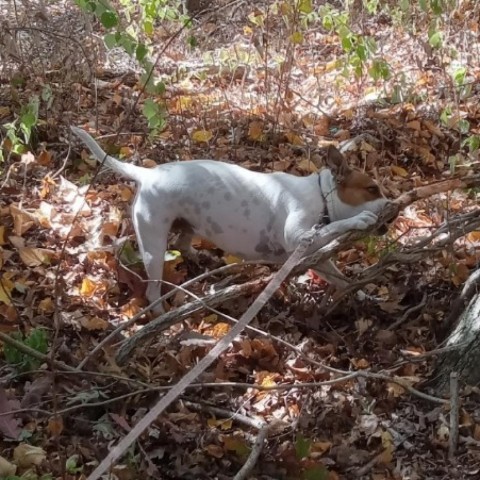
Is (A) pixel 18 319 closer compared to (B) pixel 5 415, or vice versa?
(B) pixel 5 415

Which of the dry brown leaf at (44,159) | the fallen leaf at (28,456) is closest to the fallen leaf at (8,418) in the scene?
the fallen leaf at (28,456)

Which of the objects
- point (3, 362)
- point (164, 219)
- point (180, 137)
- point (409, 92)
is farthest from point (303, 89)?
point (3, 362)

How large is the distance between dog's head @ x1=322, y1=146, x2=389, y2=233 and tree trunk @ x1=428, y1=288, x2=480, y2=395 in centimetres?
73

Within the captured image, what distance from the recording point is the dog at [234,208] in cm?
424

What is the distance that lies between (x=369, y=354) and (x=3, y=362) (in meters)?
1.85

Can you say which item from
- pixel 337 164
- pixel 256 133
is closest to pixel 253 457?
pixel 337 164

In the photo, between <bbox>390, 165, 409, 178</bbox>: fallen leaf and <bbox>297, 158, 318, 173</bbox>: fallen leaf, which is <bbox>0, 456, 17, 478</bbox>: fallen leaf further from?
<bbox>390, 165, 409, 178</bbox>: fallen leaf

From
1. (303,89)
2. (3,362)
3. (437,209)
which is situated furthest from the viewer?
(303,89)

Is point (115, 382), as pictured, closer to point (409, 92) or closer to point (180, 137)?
point (180, 137)

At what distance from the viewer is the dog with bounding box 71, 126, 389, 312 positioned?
4242 mm

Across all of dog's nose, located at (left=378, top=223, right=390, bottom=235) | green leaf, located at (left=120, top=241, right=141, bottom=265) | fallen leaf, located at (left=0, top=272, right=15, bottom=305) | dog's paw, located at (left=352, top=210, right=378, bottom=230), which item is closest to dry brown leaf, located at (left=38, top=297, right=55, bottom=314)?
fallen leaf, located at (left=0, top=272, right=15, bottom=305)

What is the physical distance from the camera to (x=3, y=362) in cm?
382

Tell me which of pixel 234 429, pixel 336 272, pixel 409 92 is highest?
pixel 409 92

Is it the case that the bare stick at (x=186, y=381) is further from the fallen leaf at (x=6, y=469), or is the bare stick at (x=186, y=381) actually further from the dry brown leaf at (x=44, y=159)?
the dry brown leaf at (x=44, y=159)
